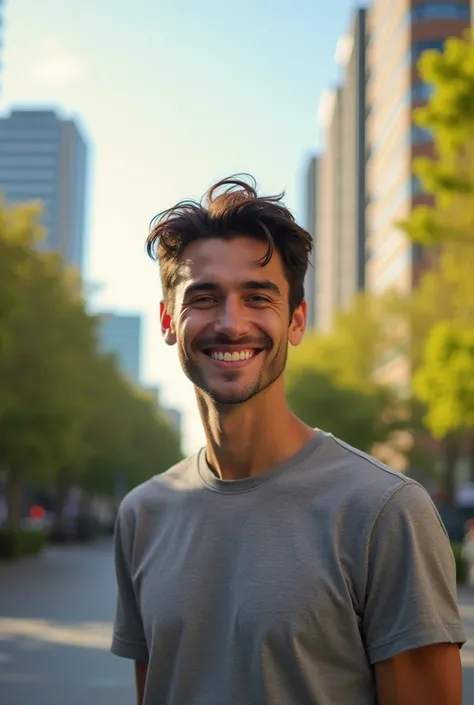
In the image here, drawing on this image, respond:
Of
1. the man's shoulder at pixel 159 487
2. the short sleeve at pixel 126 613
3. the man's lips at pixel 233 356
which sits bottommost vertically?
the short sleeve at pixel 126 613

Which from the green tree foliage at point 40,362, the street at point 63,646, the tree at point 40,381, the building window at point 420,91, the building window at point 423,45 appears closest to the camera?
the street at point 63,646

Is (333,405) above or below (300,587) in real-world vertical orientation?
below

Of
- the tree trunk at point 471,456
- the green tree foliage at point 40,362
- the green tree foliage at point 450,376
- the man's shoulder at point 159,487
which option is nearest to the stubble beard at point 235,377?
the man's shoulder at point 159,487

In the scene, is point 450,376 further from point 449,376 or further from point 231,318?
point 231,318

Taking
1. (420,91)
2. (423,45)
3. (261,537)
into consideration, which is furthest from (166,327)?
(423,45)

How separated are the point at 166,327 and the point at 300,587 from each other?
77 cm

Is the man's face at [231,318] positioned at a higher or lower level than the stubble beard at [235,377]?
higher

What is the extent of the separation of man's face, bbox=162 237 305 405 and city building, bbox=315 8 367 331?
10097cm

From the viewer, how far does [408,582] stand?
86.7 inches

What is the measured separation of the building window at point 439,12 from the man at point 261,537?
82.9 m

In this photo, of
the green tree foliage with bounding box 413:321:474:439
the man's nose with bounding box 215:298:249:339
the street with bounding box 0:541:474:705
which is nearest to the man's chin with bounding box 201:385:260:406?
the man's nose with bounding box 215:298:249:339

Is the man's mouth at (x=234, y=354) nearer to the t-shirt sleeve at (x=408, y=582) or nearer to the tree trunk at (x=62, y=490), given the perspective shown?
the t-shirt sleeve at (x=408, y=582)

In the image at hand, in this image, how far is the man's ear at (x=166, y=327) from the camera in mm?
2732

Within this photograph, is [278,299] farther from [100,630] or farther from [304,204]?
[304,204]
